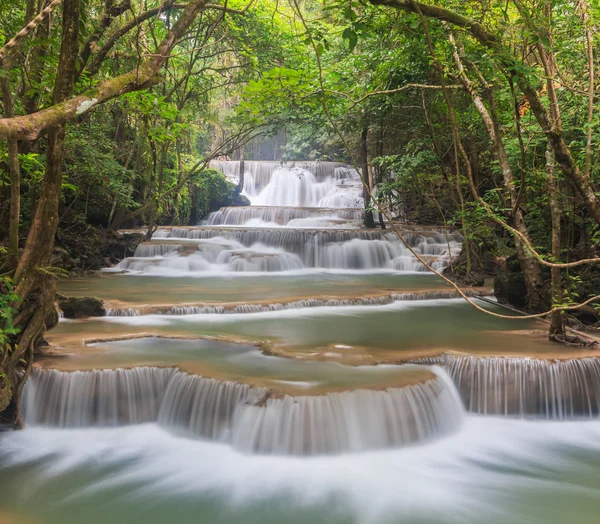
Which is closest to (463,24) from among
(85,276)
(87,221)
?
(85,276)

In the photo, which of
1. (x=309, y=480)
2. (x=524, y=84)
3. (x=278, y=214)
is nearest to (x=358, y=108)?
(x=524, y=84)

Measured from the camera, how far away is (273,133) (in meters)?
13.0

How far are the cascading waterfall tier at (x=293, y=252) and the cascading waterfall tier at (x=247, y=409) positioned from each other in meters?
7.67

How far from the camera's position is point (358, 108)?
435 inches

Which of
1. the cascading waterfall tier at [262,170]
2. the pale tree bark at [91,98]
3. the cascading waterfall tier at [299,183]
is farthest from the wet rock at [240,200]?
the pale tree bark at [91,98]

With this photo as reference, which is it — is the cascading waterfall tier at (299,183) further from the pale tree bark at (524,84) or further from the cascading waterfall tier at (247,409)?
the pale tree bark at (524,84)

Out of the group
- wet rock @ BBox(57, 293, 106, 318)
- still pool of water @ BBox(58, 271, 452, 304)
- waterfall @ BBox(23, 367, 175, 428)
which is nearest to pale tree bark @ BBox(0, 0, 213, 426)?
waterfall @ BBox(23, 367, 175, 428)

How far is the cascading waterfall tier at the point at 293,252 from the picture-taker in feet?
43.7

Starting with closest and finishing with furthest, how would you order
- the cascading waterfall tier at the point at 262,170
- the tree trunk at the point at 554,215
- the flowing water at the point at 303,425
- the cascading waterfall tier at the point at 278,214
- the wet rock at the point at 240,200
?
the flowing water at the point at 303,425 → the tree trunk at the point at 554,215 → the cascading waterfall tier at the point at 278,214 → the wet rock at the point at 240,200 → the cascading waterfall tier at the point at 262,170

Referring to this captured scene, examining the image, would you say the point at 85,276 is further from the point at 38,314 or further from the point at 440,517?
the point at 440,517

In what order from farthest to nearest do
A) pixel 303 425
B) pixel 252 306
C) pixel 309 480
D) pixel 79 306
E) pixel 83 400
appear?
pixel 252 306, pixel 79 306, pixel 83 400, pixel 303 425, pixel 309 480

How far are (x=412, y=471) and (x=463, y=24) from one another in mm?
3792

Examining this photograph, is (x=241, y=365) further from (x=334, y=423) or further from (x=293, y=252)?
(x=293, y=252)

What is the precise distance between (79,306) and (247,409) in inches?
167
